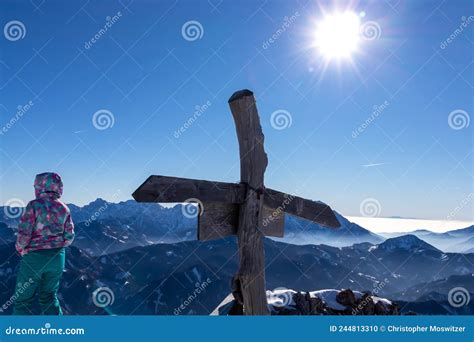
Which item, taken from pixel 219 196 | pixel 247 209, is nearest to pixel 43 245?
pixel 219 196

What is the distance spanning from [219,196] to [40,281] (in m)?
3.16

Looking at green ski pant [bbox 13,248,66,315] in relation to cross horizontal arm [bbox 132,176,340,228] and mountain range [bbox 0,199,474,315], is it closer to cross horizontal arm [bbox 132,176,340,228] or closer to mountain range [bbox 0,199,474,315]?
cross horizontal arm [bbox 132,176,340,228]

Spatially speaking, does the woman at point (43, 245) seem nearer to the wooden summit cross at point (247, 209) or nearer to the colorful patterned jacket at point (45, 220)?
the colorful patterned jacket at point (45, 220)

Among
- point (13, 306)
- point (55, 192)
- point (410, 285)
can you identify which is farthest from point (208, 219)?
point (410, 285)

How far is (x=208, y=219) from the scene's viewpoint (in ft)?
17.3

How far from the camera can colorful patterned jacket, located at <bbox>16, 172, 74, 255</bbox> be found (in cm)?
603

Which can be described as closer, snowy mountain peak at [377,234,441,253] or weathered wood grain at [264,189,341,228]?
weathered wood grain at [264,189,341,228]

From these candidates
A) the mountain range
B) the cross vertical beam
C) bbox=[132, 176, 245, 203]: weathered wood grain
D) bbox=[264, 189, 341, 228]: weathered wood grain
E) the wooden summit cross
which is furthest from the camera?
the mountain range

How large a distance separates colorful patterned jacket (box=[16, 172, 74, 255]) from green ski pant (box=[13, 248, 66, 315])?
136 mm

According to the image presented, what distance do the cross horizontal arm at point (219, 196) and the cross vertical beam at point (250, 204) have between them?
6.7 inches

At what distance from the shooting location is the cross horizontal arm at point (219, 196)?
4449mm

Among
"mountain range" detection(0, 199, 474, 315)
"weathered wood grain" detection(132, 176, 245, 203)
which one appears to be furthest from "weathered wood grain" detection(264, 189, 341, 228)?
"mountain range" detection(0, 199, 474, 315)

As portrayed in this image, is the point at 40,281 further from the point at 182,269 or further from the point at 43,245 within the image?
the point at 182,269
